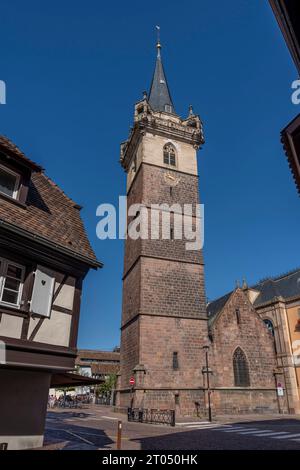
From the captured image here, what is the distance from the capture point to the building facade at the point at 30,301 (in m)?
8.20

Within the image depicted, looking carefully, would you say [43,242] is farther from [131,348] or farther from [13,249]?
[131,348]

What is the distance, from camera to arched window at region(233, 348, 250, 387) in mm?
26598

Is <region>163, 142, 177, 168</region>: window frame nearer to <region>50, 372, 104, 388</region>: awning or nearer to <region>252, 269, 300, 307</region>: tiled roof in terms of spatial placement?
<region>252, 269, 300, 307</region>: tiled roof

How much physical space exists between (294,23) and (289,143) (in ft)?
9.41

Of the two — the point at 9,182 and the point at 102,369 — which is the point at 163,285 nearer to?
the point at 9,182

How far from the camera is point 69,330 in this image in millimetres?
9547

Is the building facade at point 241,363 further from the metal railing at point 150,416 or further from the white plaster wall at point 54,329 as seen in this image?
the white plaster wall at point 54,329

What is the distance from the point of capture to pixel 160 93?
126 ft

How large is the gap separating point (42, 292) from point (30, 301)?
0.49 metres

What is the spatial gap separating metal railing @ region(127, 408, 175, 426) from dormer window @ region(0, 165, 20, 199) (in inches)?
573

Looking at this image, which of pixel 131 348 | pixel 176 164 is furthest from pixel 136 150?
pixel 131 348

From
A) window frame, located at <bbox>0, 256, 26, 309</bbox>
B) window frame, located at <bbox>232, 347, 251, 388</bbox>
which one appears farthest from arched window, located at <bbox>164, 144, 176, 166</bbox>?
window frame, located at <bbox>0, 256, 26, 309</bbox>

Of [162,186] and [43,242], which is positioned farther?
[162,186]

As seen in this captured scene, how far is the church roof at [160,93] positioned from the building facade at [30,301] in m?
29.2
